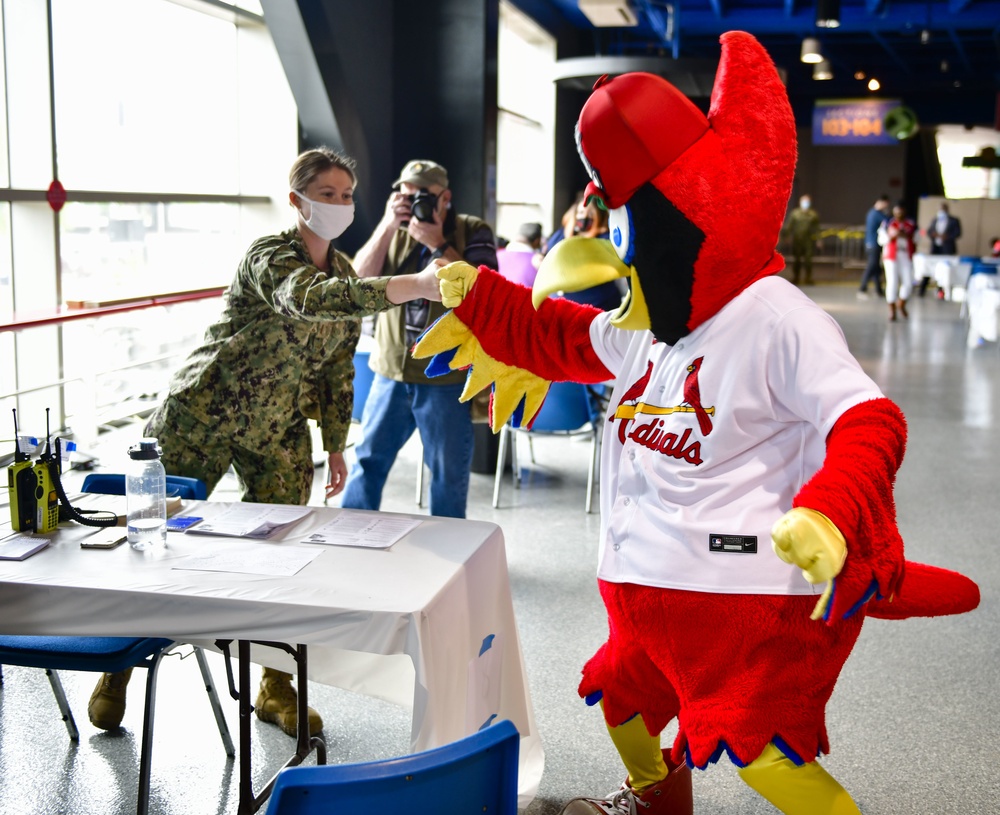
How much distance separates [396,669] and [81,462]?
314 centimetres

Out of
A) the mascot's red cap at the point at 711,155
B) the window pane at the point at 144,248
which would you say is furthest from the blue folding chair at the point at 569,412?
the mascot's red cap at the point at 711,155

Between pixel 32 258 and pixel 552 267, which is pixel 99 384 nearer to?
pixel 32 258

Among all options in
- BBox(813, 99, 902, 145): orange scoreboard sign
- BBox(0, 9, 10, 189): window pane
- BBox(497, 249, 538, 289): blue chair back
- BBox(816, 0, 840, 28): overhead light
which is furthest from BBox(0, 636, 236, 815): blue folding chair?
BBox(813, 99, 902, 145): orange scoreboard sign

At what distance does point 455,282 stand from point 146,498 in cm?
78

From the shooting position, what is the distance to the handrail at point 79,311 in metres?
3.90

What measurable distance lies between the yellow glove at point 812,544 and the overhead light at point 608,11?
844 centimetres

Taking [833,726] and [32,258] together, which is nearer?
[833,726]

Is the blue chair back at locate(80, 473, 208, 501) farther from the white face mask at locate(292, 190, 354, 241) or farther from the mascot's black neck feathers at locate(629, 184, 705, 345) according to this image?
the mascot's black neck feathers at locate(629, 184, 705, 345)

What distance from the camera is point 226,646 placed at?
2074 millimetres

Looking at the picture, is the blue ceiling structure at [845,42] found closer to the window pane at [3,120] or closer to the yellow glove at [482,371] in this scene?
the window pane at [3,120]

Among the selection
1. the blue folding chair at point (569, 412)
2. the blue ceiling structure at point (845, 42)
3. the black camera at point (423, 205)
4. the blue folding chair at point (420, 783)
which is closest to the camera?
the blue folding chair at point (420, 783)

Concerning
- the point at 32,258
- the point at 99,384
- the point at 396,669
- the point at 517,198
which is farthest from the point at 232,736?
the point at 517,198

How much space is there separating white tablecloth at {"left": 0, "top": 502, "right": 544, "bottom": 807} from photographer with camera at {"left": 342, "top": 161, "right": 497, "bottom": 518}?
1.34 metres

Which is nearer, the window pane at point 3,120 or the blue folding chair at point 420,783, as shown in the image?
the blue folding chair at point 420,783
